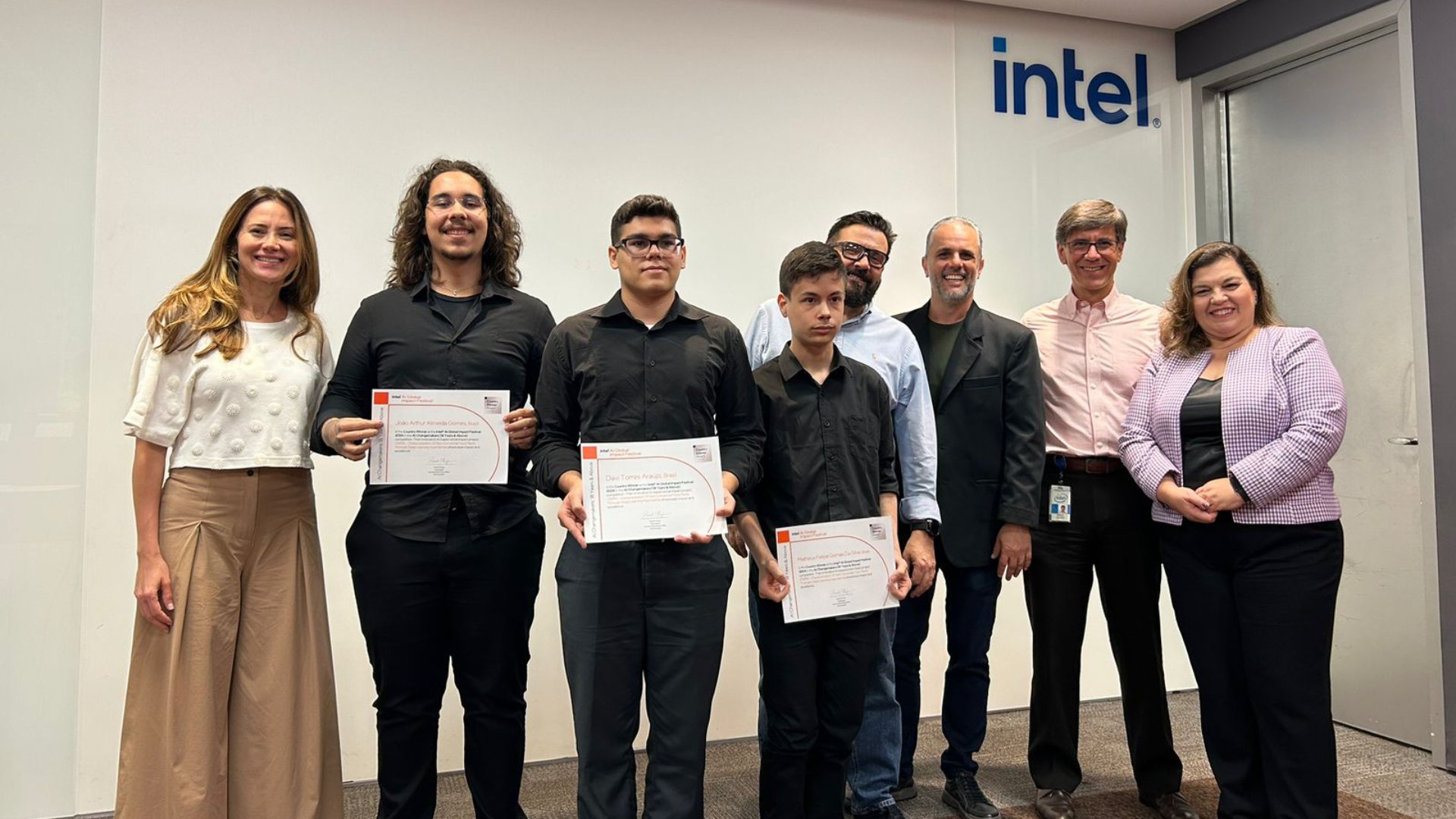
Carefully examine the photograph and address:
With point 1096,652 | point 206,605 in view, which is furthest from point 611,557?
point 1096,652

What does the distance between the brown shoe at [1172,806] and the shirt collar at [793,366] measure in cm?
172

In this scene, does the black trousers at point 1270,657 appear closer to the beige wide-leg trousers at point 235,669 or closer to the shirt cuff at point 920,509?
the shirt cuff at point 920,509

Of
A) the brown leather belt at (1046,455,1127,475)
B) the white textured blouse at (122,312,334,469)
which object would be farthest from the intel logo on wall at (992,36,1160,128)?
the white textured blouse at (122,312,334,469)

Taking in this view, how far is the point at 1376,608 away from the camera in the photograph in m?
3.95

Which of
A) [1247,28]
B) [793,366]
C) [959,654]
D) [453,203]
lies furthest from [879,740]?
[1247,28]

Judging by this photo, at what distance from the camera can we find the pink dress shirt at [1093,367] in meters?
2.94

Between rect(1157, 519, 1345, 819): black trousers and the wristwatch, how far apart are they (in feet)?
2.35

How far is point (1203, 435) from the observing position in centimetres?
263

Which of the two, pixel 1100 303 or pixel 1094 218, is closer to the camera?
pixel 1094 218

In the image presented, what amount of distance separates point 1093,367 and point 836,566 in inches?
47.8

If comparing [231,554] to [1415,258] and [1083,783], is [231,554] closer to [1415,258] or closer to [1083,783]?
[1083,783]

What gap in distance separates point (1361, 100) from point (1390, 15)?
0.35m

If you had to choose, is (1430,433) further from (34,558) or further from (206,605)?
(34,558)

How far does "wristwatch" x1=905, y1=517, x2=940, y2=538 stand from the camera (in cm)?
261
